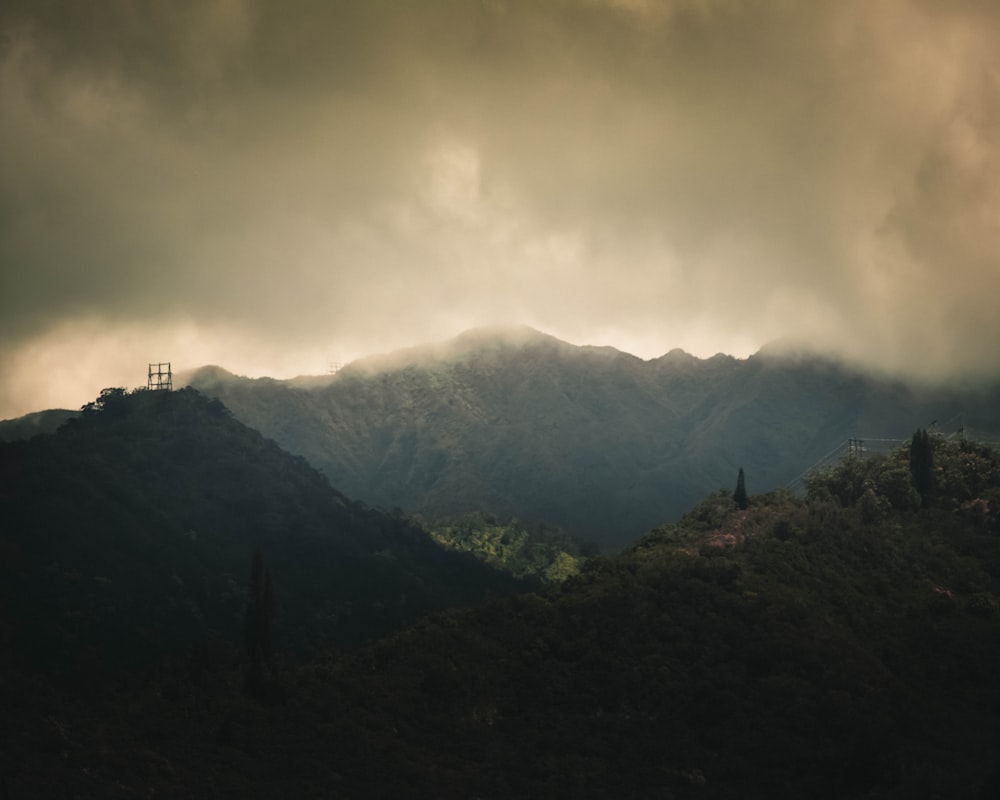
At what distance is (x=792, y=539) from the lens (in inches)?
5394

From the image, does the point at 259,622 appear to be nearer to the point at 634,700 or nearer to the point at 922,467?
the point at 634,700

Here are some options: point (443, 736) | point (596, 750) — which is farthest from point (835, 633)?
point (443, 736)

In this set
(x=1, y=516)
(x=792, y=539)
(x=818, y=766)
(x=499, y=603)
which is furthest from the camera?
(x=1, y=516)

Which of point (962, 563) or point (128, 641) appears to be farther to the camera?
point (128, 641)

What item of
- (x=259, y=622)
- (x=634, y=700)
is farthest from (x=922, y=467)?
(x=259, y=622)

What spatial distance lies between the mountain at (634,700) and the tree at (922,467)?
15.5 metres

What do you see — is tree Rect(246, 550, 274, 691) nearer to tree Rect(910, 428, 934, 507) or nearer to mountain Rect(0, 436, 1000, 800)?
mountain Rect(0, 436, 1000, 800)

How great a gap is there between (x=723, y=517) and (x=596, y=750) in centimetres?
6445

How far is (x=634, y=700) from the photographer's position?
337 ft

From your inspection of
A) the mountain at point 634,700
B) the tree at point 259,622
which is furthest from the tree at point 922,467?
the tree at point 259,622

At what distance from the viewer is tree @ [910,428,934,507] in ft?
508

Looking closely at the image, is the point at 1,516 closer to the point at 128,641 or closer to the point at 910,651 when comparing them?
the point at 128,641

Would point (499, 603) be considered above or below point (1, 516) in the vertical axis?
below

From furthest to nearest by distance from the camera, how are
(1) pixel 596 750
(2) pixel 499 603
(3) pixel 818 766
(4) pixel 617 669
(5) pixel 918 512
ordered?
(5) pixel 918 512, (2) pixel 499 603, (4) pixel 617 669, (1) pixel 596 750, (3) pixel 818 766
